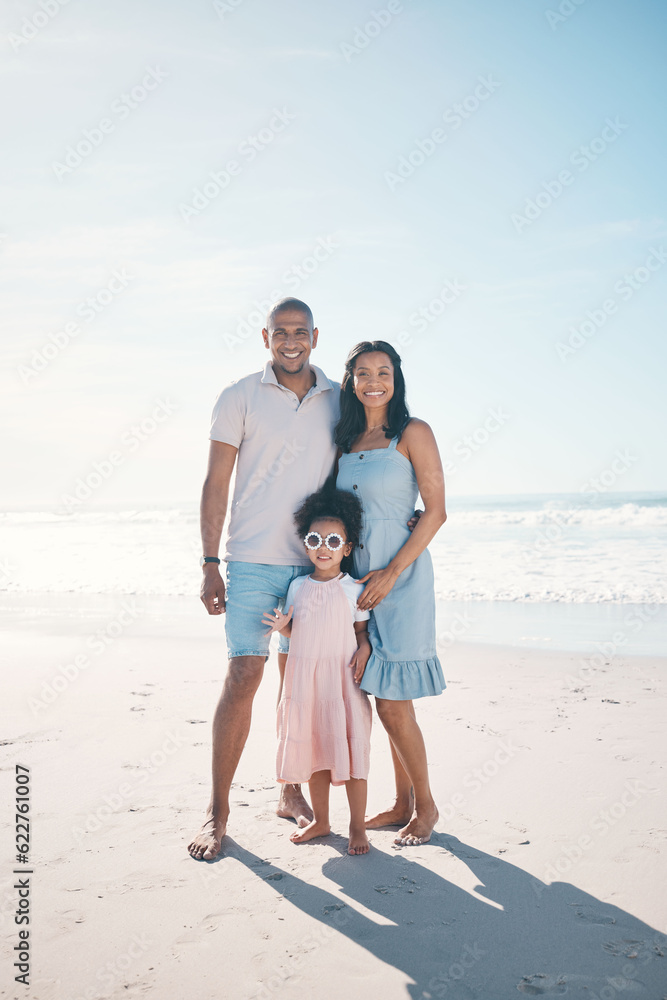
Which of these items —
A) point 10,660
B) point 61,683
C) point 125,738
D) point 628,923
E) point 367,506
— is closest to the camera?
point 628,923

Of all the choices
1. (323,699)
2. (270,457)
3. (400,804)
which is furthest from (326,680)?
(270,457)

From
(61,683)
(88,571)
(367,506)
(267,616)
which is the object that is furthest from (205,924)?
(88,571)

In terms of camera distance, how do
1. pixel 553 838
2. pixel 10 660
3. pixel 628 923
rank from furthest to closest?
pixel 10 660
pixel 553 838
pixel 628 923

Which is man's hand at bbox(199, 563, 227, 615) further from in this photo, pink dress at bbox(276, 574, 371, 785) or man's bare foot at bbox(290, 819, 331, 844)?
man's bare foot at bbox(290, 819, 331, 844)

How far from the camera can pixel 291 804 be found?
11.5ft

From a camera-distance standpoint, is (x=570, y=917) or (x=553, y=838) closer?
(x=570, y=917)

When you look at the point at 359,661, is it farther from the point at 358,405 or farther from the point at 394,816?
the point at 358,405

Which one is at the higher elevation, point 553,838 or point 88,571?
point 88,571

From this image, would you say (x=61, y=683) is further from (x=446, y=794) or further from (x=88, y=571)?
(x=88, y=571)

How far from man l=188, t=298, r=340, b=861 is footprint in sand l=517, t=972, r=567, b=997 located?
1381 millimetres

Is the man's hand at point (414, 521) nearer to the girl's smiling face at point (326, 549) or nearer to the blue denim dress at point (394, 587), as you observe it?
the blue denim dress at point (394, 587)

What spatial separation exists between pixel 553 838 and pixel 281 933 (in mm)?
1269

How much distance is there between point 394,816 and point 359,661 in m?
0.81

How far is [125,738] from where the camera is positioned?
442cm
